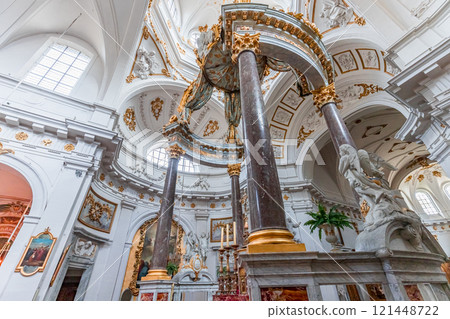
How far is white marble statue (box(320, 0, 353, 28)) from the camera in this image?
751cm

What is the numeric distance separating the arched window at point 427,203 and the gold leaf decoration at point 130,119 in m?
22.3

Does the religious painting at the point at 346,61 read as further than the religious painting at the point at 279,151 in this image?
No

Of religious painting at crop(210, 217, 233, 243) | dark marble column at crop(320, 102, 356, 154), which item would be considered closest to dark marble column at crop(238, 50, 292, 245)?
dark marble column at crop(320, 102, 356, 154)

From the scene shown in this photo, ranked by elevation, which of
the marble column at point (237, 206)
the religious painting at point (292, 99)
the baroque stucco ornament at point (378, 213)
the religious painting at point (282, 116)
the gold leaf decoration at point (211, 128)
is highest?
the gold leaf decoration at point (211, 128)

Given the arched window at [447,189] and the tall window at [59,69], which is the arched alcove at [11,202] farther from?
the arched window at [447,189]

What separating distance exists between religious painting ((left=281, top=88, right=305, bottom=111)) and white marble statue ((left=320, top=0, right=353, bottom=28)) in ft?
9.56

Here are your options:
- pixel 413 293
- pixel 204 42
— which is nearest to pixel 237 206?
pixel 413 293

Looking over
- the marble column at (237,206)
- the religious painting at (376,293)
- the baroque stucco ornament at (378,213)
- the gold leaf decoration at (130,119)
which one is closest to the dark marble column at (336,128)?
the baroque stucco ornament at (378,213)

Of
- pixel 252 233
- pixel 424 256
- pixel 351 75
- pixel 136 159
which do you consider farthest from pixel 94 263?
pixel 351 75

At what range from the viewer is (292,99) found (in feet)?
33.3

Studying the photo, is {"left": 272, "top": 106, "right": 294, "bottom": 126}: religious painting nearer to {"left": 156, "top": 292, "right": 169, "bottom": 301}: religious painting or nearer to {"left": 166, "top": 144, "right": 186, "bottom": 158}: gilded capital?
{"left": 166, "top": 144, "right": 186, "bottom": 158}: gilded capital

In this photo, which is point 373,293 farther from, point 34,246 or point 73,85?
point 73,85

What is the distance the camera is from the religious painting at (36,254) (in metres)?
4.84

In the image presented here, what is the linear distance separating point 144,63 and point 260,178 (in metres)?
10.1
